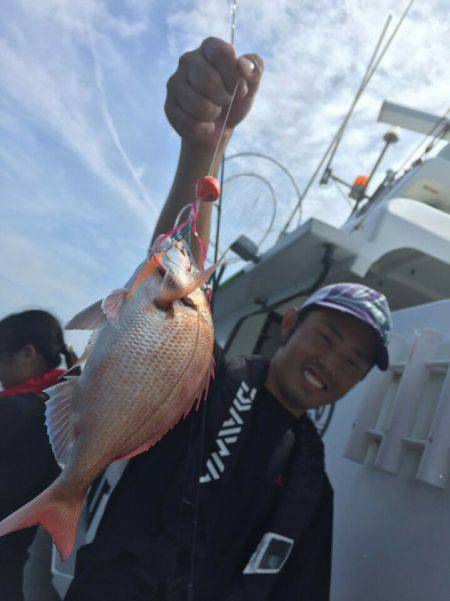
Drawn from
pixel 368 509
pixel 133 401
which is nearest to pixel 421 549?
pixel 368 509

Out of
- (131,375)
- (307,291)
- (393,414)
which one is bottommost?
(131,375)

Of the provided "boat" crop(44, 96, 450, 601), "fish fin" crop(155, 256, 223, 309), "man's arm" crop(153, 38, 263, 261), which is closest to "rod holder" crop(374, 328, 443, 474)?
"boat" crop(44, 96, 450, 601)

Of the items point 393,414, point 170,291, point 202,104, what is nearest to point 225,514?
point 393,414

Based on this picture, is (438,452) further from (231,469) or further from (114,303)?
(114,303)

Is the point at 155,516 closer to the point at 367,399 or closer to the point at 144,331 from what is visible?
the point at 144,331

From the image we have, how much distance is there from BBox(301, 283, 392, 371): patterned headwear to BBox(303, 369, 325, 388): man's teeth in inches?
16.1

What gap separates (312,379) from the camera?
2471mm

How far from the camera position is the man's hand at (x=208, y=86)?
5.63 feet

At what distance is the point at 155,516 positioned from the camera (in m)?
2.02

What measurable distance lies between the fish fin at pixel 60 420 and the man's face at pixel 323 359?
151 centimetres

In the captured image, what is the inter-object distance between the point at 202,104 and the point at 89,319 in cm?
108

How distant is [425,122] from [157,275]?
261 inches

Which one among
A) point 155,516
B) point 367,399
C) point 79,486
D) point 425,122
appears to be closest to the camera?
point 79,486

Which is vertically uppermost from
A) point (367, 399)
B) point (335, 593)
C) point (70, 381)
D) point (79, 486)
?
point (367, 399)
